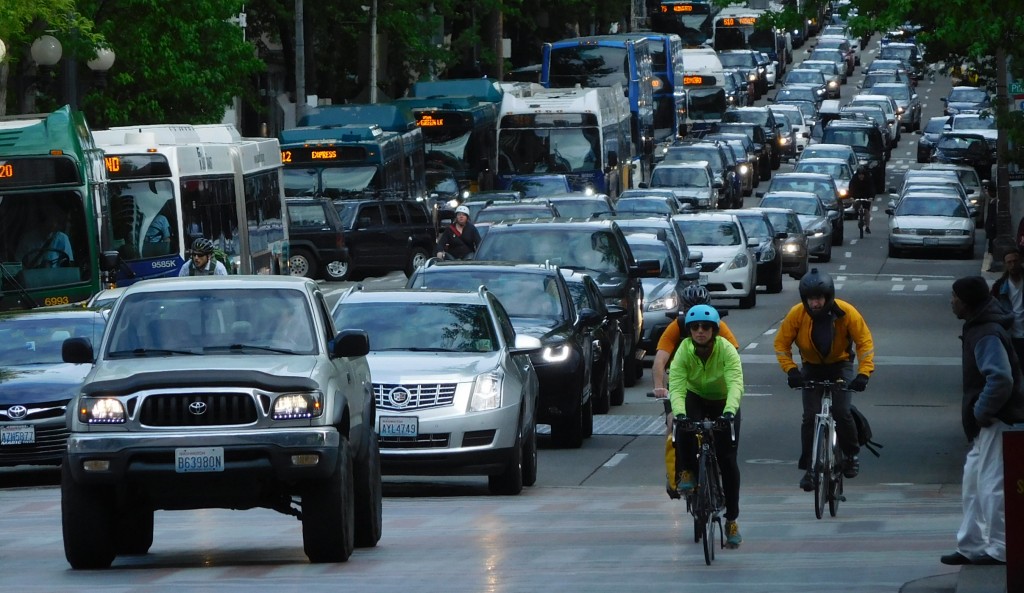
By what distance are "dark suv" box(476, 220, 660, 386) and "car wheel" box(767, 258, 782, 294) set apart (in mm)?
16397

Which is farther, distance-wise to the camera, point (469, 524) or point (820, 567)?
point (469, 524)

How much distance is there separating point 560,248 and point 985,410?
13.4 metres

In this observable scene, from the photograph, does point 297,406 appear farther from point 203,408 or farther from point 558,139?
point 558,139

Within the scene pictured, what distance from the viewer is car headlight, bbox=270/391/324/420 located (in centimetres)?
1198

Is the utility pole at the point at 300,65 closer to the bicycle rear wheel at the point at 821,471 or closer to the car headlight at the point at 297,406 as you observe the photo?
the bicycle rear wheel at the point at 821,471

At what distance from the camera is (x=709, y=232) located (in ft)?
128

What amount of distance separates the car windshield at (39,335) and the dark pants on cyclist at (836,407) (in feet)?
23.2

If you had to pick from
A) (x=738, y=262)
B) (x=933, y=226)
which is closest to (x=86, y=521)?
(x=738, y=262)

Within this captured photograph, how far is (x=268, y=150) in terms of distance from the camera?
34656 mm

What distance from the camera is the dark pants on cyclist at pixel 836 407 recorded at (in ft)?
50.9

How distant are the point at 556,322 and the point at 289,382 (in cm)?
864

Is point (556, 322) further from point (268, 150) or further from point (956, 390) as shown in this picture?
point (268, 150)

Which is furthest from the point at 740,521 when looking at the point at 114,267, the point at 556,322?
the point at 114,267

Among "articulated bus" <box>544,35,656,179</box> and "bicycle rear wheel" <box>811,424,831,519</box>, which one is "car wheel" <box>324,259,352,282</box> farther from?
"bicycle rear wheel" <box>811,424,831,519</box>
